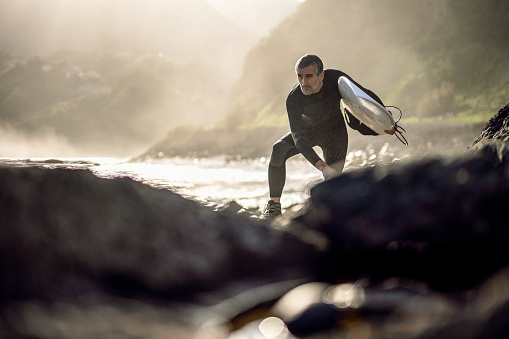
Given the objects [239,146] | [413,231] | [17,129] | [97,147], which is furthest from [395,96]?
[97,147]

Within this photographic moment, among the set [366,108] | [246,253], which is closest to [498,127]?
[366,108]

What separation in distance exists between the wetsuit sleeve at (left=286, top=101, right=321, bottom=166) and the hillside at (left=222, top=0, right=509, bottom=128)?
12.2m

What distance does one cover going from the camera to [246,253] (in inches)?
61.7

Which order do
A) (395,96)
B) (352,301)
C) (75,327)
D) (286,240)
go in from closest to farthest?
(75,327) < (352,301) < (286,240) < (395,96)

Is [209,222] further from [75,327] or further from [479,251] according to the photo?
[479,251]

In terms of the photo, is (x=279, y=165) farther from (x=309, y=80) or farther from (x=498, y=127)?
(x=498, y=127)

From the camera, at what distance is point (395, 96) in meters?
21.2

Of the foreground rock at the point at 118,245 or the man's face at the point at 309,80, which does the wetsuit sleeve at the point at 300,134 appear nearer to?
the man's face at the point at 309,80

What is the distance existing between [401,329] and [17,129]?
61.4 meters

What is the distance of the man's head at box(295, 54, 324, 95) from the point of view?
378 centimetres

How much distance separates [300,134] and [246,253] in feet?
8.18

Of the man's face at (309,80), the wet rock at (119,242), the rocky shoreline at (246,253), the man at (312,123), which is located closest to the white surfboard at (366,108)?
the man at (312,123)

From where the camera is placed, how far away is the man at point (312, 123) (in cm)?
382

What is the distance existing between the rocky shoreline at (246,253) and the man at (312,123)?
2.04 metres
